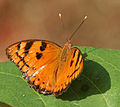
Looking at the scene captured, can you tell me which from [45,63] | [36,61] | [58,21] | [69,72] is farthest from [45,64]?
[58,21]

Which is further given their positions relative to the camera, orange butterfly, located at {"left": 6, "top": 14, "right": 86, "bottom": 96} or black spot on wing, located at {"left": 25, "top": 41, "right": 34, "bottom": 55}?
black spot on wing, located at {"left": 25, "top": 41, "right": 34, "bottom": 55}

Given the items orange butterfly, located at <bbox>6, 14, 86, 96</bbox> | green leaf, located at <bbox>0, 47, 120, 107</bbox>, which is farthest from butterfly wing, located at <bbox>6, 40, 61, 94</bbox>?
green leaf, located at <bbox>0, 47, 120, 107</bbox>

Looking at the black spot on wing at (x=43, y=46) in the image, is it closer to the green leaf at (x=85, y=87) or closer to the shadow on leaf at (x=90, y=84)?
the green leaf at (x=85, y=87)

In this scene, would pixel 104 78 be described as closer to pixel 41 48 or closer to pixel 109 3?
pixel 41 48

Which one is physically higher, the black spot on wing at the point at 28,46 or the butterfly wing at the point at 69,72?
the black spot on wing at the point at 28,46

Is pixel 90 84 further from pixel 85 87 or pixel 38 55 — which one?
pixel 38 55

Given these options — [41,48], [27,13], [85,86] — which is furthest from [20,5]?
[85,86]

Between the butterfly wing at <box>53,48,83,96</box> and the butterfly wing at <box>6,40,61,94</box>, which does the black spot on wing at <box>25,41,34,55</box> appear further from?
the butterfly wing at <box>53,48,83,96</box>

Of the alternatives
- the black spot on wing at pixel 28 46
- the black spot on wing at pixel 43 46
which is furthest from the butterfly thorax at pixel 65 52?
the black spot on wing at pixel 28 46
